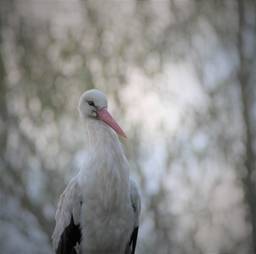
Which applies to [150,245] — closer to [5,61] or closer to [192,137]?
[192,137]

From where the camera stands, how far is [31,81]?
420 centimetres

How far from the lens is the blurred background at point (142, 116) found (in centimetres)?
396

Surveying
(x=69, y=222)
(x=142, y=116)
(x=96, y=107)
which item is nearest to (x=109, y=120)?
(x=96, y=107)

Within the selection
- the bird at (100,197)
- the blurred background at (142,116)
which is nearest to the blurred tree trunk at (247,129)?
the blurred background at (142,116)

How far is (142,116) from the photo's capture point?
396 centimetres

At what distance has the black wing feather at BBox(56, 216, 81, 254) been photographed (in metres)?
2.06

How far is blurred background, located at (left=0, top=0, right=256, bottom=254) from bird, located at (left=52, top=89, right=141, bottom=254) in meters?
1.77

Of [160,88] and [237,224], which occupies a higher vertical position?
[160,88]

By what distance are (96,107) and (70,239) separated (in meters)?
0.45

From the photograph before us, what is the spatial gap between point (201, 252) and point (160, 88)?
1.07m

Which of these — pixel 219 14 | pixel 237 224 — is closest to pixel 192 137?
pixel 237 224

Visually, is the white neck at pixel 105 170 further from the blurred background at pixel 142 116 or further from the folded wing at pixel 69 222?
the blurred background at pixel 142 116

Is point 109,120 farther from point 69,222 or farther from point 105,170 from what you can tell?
point 69,222

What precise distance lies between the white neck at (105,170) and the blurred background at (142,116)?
1811mm
